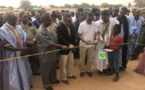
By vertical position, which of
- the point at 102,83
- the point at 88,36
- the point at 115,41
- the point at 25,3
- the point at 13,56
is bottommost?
the point at 102,83

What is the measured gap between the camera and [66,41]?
392 cm

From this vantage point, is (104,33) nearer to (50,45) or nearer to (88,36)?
(88,36)

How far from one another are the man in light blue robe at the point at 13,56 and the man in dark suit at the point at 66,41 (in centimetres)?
105

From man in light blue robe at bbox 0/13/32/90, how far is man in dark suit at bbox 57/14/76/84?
105 cm

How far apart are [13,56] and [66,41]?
1.42 m

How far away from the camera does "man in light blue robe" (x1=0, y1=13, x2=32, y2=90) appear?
10.2 feet

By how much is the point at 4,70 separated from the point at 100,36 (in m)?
2.82

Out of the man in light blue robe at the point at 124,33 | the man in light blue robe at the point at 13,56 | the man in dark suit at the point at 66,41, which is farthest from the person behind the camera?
the man in light blue robe at the point at 124,33

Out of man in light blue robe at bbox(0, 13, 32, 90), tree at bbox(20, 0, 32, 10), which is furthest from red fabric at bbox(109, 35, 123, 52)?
tree at bbox(20, 0, 32, 10)

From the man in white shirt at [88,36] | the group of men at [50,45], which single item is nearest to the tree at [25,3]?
the group of men at [50,45]

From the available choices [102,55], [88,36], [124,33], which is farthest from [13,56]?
[124,33]

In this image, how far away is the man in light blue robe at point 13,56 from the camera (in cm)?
309

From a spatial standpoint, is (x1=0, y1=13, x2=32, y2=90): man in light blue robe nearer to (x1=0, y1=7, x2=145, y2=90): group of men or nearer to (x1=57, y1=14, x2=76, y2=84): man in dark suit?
(x1=0, y1=7, x2=145, y2=90): group of men

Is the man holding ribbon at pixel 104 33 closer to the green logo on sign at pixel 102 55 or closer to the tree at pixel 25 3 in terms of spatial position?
the green logo on sign at pixel 102 55
